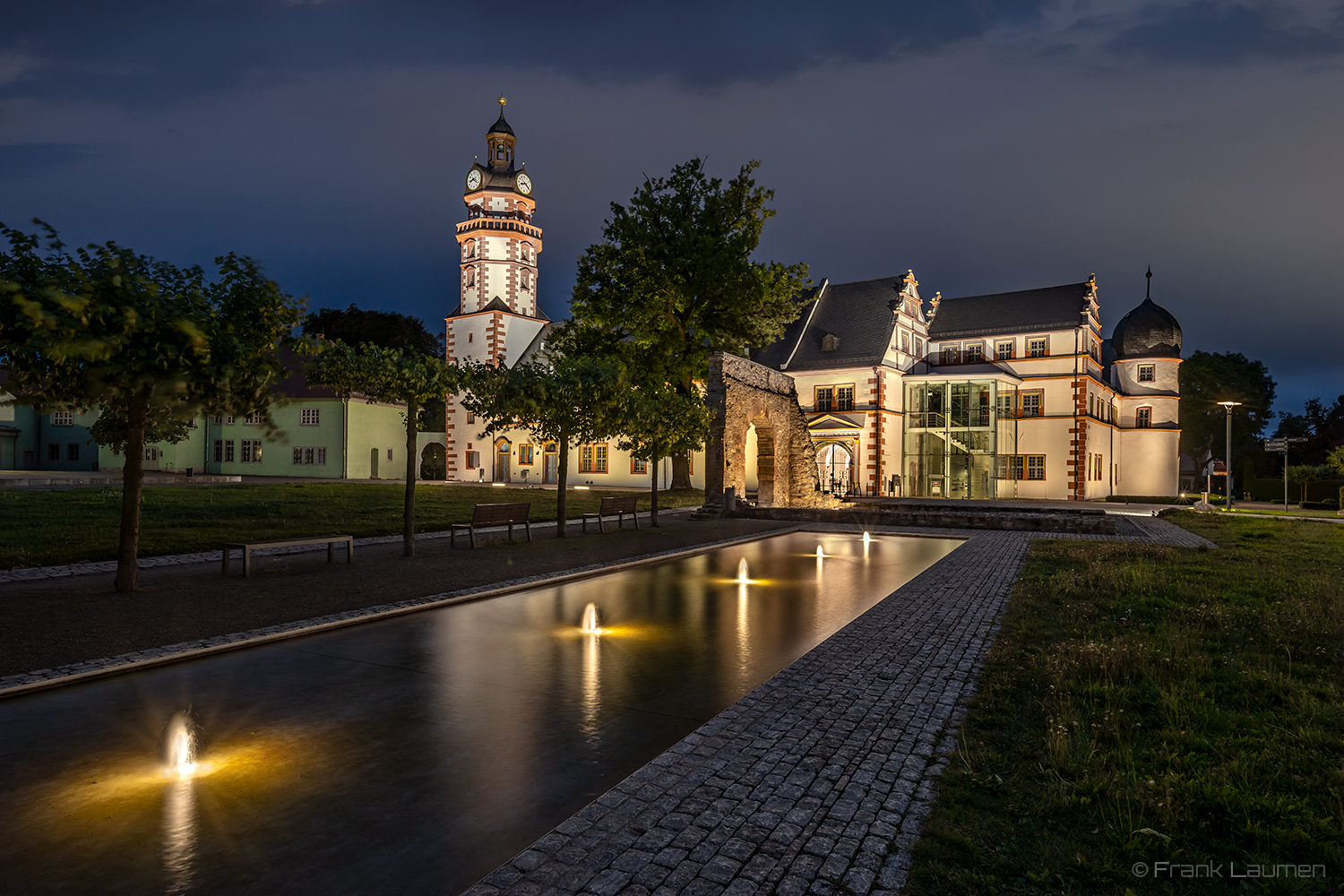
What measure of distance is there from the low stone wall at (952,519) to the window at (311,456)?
3144 cm

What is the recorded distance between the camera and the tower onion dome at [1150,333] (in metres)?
45.8

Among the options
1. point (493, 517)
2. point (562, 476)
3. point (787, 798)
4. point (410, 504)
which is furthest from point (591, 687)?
point (562, 476)

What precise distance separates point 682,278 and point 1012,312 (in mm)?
25417

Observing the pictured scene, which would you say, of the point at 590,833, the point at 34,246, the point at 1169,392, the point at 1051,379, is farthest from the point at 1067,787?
the point at 1169,392

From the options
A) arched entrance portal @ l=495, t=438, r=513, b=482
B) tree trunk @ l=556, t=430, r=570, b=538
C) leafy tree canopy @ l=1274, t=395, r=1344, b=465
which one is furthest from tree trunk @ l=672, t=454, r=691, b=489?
leafy tree canopy @ l=1274, t=395, r=1344, b=465

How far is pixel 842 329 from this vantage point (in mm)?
43094

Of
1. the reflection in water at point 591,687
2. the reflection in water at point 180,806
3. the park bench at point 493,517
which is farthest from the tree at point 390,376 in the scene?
the reflection in water at point 180,806

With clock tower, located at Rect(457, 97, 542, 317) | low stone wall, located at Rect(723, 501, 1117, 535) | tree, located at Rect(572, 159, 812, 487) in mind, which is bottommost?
low stone wall, located at Rect(723, 501, 1117, 535)

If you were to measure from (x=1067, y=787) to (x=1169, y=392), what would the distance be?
50632 millimetres

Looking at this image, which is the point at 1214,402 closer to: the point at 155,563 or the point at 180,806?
the point at 155,563

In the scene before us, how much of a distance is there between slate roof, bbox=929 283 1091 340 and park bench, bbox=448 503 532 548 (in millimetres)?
35111

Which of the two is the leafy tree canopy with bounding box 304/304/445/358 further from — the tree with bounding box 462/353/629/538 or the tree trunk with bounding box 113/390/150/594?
the tree trunk with bounding box 113/390/150/594

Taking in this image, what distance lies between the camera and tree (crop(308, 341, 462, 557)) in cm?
1319

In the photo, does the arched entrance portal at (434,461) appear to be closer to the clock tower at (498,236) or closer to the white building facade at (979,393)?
the clock tower at (498,236)
